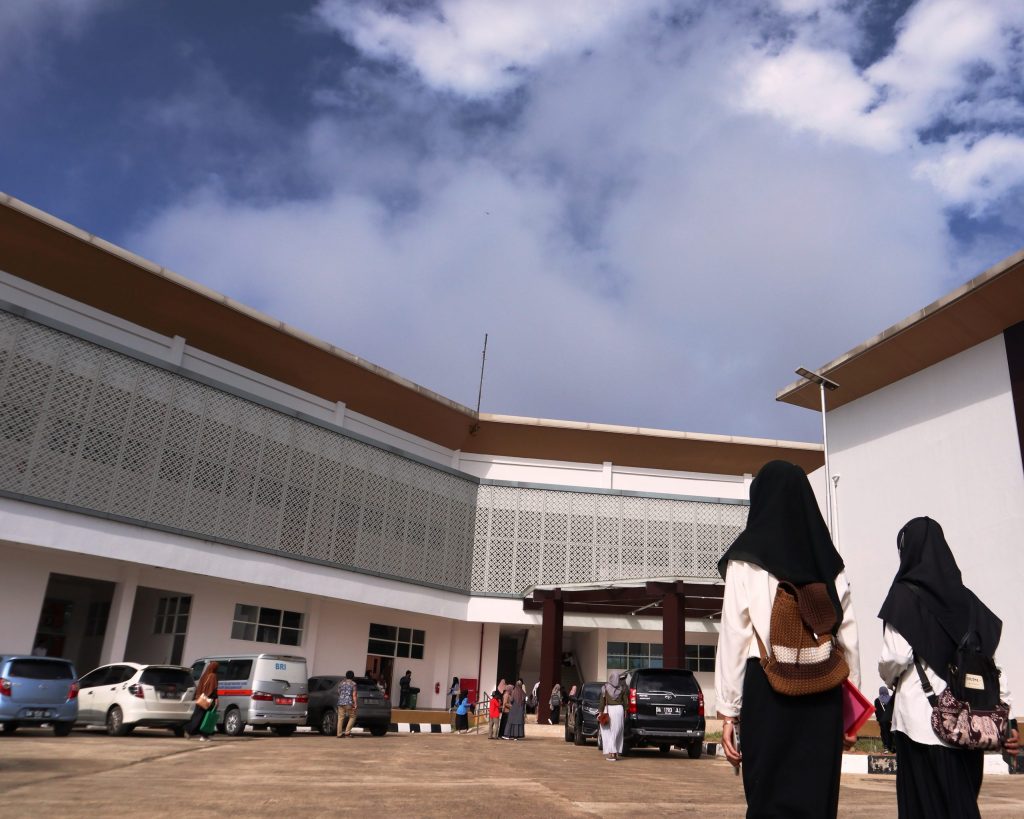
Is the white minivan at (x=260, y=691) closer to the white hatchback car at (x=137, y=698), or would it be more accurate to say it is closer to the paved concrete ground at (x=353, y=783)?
the white hatchback car at (x=137, y=698)

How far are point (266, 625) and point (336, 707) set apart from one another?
33.0 feet

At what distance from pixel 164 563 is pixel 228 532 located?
225 centimetres

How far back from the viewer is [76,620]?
29672 mm

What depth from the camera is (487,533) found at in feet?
112

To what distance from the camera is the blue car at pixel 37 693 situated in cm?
1439

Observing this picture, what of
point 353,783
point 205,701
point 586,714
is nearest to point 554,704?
point 586,714

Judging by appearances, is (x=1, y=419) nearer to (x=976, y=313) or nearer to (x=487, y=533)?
(x=487, y=533)

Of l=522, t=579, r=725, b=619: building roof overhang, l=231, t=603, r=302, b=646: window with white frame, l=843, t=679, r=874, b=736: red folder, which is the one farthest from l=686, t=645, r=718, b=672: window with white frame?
l=843, t=679, r=874, b=736: red folder

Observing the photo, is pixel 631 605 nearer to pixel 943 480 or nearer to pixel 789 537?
pixel 943 480

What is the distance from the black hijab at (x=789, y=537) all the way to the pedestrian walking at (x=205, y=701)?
49.6 ft

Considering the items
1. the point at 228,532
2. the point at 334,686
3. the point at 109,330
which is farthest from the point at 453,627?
the point at 109,330

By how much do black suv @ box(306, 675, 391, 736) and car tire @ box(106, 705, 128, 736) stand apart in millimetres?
4627

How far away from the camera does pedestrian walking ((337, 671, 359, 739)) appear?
64.0ft

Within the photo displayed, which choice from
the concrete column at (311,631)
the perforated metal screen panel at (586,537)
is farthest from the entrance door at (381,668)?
the perforated metal screen panel at (586,537)
